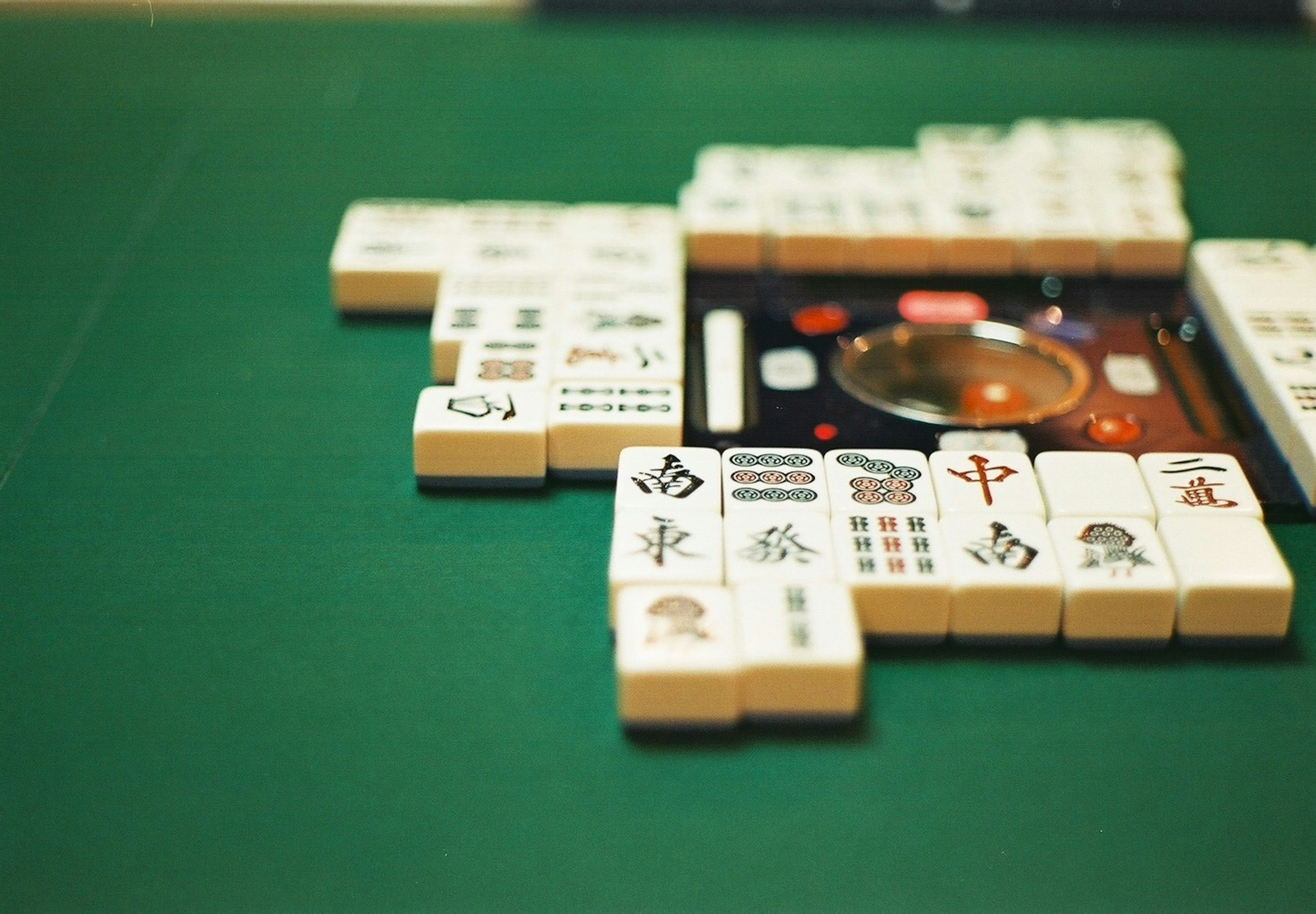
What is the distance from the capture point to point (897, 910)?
1.26 metres

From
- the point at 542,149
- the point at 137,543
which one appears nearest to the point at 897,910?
the point at 137,543

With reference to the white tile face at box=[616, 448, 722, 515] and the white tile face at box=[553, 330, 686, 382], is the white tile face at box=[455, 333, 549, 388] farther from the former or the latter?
the white tile face at box=[616, 448, 722, 515]

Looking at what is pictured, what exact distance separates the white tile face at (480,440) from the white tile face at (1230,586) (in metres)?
A: 0.73

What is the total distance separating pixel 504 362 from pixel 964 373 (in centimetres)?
65

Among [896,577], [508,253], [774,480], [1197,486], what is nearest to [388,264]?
[508,253]

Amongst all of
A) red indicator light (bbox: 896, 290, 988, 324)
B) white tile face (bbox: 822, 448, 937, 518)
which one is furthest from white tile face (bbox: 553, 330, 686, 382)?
red indicator light (bbox: 896, 290, 988, 324)

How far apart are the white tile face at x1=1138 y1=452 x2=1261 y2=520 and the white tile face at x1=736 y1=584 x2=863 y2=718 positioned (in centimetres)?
44

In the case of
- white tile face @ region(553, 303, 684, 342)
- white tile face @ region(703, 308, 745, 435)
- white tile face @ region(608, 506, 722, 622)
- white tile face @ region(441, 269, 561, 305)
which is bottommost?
white tile face @ region(703, 308, 745, 435)

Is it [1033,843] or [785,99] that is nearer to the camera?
[1033,843]

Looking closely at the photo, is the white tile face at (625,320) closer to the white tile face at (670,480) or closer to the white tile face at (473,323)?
the white tile face at (473,323)

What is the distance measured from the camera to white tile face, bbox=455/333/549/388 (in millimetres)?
1868

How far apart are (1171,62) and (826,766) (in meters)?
2.34

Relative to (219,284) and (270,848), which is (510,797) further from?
(219,284)

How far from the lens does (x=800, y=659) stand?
1.40m
